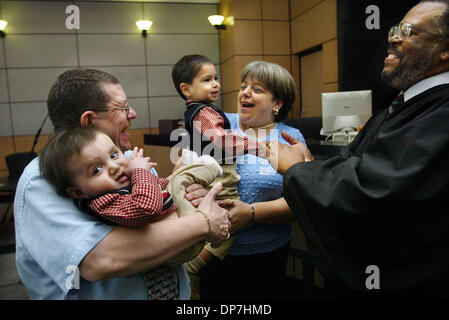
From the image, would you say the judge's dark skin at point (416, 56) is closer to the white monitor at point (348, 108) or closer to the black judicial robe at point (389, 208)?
the black judicial robe at point (389, 208)

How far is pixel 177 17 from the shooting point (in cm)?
681

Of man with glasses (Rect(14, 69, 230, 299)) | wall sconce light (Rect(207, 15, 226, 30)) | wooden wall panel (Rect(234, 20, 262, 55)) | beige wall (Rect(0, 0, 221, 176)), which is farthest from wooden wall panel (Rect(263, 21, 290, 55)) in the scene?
man with glasses (Rect(14, 69, 230, 299))

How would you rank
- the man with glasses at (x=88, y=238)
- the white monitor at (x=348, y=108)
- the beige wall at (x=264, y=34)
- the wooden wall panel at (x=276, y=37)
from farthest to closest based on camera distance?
the wooden wall panel at (x=276, y=37)
the beige wall at (x=264, y=34)
the white monitor at (x=348, y=108)
the man with glasses at (x=88, y=238)

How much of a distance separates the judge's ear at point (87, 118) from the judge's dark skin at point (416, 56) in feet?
2.22

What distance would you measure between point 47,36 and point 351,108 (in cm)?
586

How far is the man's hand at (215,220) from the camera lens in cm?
104

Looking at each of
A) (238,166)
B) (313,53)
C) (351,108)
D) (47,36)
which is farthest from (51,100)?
(47,36)

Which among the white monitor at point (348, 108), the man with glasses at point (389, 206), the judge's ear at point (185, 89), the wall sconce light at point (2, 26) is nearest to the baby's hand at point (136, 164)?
the man with glasses at point (389, 206)

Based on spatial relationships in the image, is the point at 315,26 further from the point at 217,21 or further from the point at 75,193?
the point at 75,193

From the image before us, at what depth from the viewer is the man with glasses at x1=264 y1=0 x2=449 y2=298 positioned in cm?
96

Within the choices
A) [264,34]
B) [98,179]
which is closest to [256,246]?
[98,179]

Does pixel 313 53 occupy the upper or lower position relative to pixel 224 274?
upper

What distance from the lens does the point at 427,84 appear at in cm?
124
